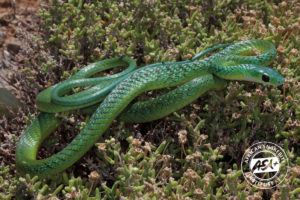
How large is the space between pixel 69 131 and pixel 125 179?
112 cm

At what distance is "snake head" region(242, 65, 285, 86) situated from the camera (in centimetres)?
342

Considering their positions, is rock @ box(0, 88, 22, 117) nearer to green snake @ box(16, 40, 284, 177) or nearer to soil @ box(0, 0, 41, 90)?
soil @ box(0, 0, 41, 90)

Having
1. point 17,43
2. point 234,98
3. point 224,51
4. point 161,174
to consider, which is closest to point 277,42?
point 224,51

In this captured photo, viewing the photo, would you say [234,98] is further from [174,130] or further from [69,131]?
[69,131]

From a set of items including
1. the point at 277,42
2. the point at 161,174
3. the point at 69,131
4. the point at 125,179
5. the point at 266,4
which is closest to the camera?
the point at 125,179

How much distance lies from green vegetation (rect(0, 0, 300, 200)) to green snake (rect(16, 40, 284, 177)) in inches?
5.0

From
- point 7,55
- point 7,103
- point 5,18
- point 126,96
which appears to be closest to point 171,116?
point 126,96

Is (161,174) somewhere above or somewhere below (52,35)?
below

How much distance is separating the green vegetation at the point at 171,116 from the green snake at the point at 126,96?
0.42 feet

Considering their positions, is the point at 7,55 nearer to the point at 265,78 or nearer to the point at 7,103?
the point at 7,103

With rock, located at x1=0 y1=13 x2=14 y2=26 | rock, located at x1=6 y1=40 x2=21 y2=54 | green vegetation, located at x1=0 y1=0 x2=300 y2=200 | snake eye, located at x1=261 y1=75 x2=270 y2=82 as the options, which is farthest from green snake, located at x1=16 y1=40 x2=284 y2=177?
rock, located at x1=0 y1=13 x2=14 y2=26

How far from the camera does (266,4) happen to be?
15.9ft

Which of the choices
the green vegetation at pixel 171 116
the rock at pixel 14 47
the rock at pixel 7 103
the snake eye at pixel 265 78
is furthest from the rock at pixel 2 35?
the snake eye at pixel 265 78

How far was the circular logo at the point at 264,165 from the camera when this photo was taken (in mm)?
3164
